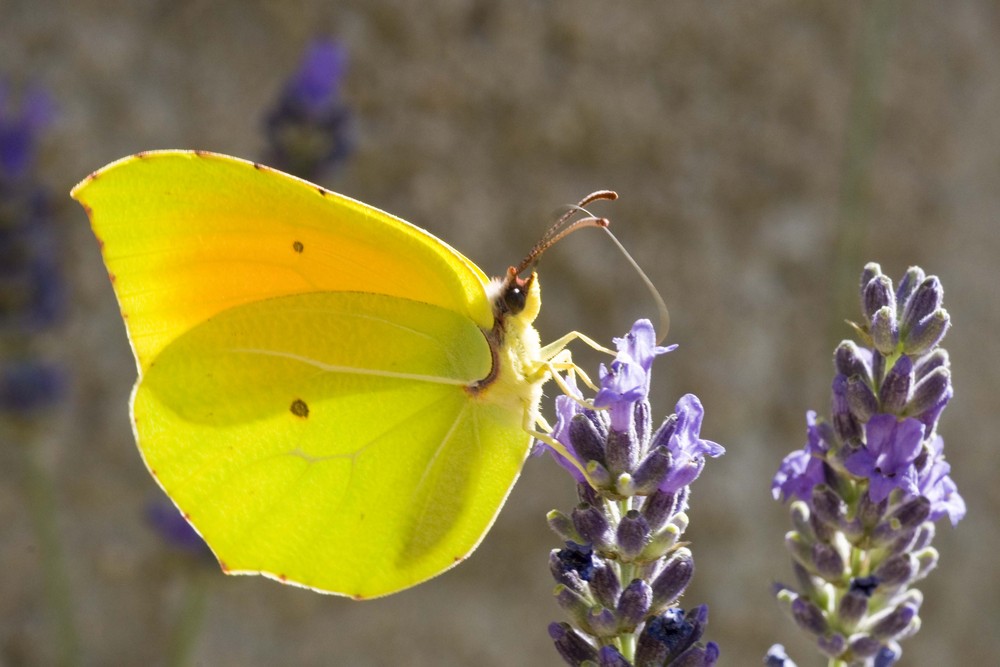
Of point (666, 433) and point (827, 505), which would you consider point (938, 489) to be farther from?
point (666, 433)

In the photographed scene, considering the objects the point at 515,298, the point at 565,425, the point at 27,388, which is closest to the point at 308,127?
the point at 27,388

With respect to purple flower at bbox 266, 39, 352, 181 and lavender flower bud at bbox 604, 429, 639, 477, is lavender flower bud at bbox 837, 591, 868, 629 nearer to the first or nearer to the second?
lavender flower bud at bbox 604, 429, 639, 477

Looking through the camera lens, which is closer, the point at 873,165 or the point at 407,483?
the point at 407,483

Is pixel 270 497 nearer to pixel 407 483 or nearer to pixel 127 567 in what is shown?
pixel 407 483

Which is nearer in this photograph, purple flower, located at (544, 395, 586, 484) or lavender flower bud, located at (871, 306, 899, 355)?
lavender flower bud, located at (871, 306, 899, 355)

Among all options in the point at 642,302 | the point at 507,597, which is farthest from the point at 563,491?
the point at 642,302

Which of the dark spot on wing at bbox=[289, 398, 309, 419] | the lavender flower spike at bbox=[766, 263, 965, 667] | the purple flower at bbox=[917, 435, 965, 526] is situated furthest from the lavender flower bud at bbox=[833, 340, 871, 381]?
the dark spot on wing at bbox=[289, 398, 309, 419]
